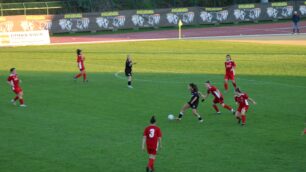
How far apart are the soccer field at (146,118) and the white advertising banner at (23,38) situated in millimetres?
10819

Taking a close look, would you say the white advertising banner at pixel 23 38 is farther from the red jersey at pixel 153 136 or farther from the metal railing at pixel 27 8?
the red jersey at pixel 153 136

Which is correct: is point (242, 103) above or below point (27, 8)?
below

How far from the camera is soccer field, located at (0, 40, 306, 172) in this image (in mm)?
18078

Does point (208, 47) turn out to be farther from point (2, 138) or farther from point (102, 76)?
point (2, 138)

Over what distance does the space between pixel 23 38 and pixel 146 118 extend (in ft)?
115

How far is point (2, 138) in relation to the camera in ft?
70.3

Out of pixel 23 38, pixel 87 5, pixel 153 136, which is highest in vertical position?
pixel 87 5

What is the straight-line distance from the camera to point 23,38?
56375 millimetres

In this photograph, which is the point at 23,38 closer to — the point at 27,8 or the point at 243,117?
the point at 27,8

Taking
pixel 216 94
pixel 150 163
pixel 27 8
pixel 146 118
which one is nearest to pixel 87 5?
pixel 27 8

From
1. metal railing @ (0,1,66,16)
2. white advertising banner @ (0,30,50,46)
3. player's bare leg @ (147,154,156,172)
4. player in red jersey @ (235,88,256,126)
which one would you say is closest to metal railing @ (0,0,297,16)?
metal railing @ (0,1,66,16)

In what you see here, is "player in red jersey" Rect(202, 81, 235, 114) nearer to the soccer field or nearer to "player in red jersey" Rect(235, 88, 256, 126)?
the soccer field

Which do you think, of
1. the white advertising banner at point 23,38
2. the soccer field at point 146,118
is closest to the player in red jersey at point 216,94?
the soccer field at point 146,118

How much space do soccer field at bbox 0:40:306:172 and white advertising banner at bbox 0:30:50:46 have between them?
10.8 m
